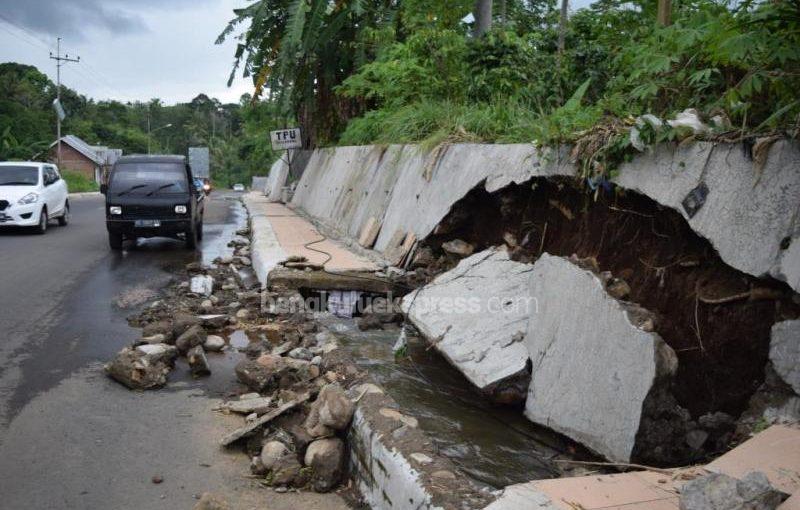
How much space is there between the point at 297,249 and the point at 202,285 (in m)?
1.87

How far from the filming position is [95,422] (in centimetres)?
463

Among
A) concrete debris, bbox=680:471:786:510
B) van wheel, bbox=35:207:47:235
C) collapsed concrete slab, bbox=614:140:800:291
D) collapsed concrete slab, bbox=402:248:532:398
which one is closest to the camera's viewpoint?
concrete debris, bbox=680:471:786:510

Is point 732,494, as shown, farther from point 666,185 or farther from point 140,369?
point 140,369

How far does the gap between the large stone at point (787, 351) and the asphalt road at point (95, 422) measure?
2.39 meters

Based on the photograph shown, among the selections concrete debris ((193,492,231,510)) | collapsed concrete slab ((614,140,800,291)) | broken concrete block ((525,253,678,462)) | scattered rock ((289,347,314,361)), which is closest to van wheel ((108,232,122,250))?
scattered rock ((289,347,314,361))

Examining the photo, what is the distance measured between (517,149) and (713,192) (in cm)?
292

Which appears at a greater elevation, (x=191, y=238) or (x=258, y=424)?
(x=191, y=238)

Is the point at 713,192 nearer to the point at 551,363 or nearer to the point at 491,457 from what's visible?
the point at 551,363

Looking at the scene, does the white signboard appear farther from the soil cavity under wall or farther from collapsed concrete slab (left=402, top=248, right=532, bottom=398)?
the soil cavity under wall

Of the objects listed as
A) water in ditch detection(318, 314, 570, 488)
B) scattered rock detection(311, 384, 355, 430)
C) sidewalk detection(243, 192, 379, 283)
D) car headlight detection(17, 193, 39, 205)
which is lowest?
water in ditch detection(318, 314, 570, 488)

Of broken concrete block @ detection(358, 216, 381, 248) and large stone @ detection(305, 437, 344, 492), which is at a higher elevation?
broken concrete block @ detection(358, 216, 381, 248)

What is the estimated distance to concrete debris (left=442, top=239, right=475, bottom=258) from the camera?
7566 millimetres

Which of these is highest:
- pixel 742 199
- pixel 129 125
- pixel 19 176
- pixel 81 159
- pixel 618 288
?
pixel 129 125

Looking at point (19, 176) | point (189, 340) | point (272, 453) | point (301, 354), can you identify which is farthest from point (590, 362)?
point (19, 176)
